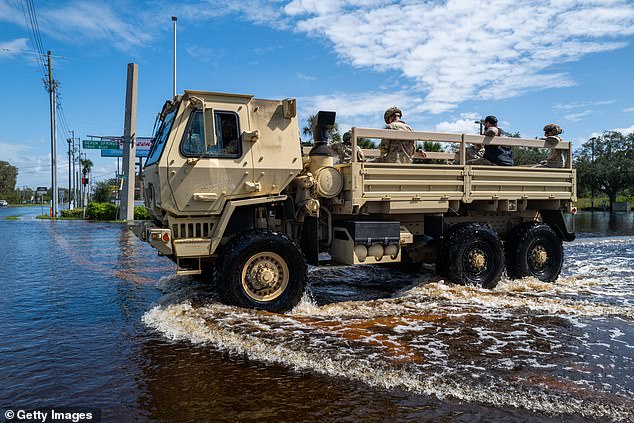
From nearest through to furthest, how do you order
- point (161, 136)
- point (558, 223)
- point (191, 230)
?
1. point (191, 230)
2. point (161, 136)
3. point (558, 223)

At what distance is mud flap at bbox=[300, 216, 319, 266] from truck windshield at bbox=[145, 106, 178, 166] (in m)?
2.31

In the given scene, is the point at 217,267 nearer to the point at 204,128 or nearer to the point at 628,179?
the point at 204,128

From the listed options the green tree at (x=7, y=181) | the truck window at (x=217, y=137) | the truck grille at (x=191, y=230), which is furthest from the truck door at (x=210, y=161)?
the green tree at (x=7, y=181)

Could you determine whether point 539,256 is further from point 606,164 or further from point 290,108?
point 606,164

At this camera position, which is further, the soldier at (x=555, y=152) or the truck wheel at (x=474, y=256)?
the soldier at (x=555, y=152)

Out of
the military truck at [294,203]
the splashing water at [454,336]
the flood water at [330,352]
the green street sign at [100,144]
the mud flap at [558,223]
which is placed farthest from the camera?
the green street sign at [100,144]

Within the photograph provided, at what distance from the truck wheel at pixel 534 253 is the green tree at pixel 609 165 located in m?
43.3

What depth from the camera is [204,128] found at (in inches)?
257

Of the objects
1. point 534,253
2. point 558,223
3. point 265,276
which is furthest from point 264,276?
point 558,223

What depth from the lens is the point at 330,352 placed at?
16.5 ft

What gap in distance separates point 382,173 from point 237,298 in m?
2.74

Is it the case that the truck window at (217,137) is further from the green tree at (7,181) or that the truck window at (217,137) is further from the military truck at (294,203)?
the green tree at (7,181)

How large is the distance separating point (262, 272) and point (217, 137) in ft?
6.28

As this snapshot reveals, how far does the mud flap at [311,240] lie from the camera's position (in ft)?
24.2
